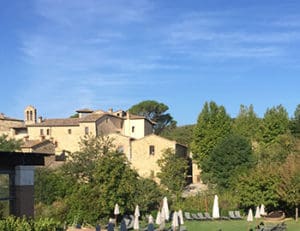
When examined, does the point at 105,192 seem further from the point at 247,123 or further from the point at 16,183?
the point at 247,123

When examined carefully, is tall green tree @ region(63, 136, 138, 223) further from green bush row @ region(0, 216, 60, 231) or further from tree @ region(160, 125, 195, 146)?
tree @ region(160, 125, 195, 146)

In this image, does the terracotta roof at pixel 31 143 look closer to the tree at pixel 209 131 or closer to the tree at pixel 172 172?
the tree at pixel 172 172

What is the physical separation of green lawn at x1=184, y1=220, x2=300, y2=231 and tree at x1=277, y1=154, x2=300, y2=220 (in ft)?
4.89

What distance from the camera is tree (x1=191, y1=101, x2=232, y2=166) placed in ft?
180

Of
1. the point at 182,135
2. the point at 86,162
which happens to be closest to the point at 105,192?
the point at 86,162

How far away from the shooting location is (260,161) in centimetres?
4831

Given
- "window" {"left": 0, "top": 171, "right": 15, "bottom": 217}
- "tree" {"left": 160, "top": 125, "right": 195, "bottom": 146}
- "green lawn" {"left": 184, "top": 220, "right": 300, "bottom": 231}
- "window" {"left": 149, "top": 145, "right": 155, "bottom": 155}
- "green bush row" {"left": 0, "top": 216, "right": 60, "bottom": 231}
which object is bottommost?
"green lawn" {"left": 184, "top": 220, "right": 300, "bottom": 231}

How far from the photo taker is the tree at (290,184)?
3166cm

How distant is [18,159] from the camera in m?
13.7

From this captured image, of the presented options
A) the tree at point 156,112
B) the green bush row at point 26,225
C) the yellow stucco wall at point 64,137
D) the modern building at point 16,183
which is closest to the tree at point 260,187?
the modern building at point 16,183

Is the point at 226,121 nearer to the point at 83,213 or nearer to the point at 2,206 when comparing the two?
the point at 83,213

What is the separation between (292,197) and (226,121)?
24.9 metres

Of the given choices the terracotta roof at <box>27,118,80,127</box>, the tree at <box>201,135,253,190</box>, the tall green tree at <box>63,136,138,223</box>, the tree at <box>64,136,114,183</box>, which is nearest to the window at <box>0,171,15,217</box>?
the tall green tree at <box>63,136,138,223</box>

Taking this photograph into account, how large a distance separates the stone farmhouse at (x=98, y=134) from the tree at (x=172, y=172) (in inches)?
108
